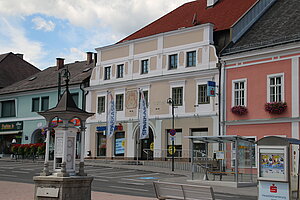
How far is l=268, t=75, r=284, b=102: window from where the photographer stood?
29953 millimetres

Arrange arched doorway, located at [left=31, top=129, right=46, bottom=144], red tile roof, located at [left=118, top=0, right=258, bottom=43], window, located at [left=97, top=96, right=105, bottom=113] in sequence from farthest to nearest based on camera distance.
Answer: arched doorway, located at [left=31, top=129, right=46, bottom=144]
window, located at [left=97, top=96, right=105, bottom=113]
red tile roof, located at [left=118, top=0, right=258, bottom=43]

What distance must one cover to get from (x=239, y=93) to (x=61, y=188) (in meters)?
20.7

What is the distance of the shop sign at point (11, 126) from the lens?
49594 mm

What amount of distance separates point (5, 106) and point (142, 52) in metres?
19.8

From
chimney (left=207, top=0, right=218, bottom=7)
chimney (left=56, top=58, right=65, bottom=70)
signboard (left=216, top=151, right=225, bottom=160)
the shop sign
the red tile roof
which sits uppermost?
chimney (left=207, top=0, right=218, bottom=7)

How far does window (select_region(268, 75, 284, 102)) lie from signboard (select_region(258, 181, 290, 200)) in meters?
16.2

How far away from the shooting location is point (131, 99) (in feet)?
129

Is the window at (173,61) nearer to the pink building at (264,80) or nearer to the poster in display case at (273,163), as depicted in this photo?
the pink building at (264,80)

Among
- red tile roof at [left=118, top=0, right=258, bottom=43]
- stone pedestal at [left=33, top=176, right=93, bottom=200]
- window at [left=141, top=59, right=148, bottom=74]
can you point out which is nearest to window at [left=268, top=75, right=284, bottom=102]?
red tile roof at [left=118, top=0, right=258, bottom=43]

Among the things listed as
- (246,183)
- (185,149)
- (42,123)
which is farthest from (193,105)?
(42,123)

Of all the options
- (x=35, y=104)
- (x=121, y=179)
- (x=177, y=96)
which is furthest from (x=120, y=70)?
(x=121, y=179)

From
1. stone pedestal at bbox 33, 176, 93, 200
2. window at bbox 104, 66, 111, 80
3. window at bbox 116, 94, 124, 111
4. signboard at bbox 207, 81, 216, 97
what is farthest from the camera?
window at bbox 104, 66, 111, 80

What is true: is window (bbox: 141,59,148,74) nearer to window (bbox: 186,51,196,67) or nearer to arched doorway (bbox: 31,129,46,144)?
window (bbox: 186,51,196,67)

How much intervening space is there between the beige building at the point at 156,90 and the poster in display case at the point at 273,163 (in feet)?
61.4
